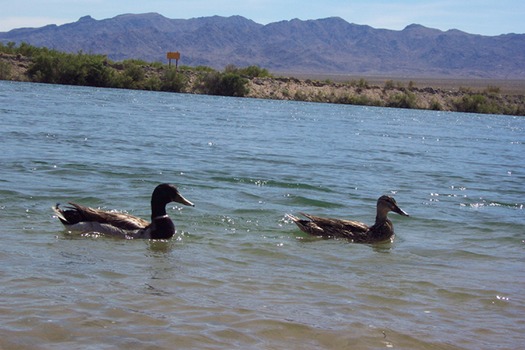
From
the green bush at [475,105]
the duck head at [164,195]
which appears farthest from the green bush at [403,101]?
the duck head at [164,195]

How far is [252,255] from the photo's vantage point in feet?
30.5

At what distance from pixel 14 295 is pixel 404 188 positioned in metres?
11.3

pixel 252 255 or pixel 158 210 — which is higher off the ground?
pixel 158 210

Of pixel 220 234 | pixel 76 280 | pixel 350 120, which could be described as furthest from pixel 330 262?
pixel 350 120

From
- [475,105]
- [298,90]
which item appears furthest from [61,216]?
[475,105]

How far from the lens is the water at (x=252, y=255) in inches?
244

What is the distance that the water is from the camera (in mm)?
6203

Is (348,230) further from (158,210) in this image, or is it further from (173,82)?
(173,82)

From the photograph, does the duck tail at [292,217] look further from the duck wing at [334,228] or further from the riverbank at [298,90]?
the riverbank at [298,90]

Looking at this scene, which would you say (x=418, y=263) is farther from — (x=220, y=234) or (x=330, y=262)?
(x=220, y=234)

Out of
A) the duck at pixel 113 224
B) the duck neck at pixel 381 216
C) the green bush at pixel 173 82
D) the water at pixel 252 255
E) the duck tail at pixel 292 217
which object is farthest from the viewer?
the green bush at pixel 173 82

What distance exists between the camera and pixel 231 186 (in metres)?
15.1

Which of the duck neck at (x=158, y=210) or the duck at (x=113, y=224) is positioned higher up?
the duck neck at (x=158, y=210)

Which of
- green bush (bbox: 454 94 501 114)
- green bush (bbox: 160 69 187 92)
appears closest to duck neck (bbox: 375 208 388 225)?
green bush (bbox: 160 69 187 92)
